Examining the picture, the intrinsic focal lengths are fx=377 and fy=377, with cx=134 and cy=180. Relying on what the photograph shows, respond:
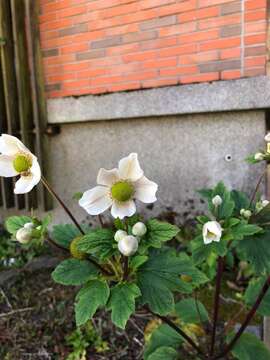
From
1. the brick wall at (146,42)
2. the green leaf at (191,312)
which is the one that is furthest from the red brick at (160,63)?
the green leaf at (191,312)

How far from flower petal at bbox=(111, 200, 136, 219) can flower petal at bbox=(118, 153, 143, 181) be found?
69 millimetres

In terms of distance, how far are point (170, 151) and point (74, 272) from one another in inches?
82.0

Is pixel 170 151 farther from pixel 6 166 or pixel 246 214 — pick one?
pixel 6 166

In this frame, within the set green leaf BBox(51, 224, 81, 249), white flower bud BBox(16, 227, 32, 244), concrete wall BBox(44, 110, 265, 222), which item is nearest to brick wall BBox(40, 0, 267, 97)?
concrete wall BBox(44, 110, 265, 222)

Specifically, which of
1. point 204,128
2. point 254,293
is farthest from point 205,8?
point 254,293

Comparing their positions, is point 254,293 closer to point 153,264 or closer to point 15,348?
point 153,264

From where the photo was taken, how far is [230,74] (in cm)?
266

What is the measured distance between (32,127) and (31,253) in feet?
3.76

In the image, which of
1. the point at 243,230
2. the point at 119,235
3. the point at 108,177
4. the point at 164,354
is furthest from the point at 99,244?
the point at 164,354

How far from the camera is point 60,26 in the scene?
3227 mm

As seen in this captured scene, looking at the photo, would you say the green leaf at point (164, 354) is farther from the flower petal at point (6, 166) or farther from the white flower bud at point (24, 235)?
the flower petal at point (6, 166)

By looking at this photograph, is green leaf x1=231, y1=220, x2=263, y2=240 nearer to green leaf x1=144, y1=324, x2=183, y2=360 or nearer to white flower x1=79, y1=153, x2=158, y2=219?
white flower x1=79, y1=153, x2=158, y2=219

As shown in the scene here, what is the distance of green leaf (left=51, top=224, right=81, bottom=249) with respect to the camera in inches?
48.0

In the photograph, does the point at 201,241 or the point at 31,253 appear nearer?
the point at 201,241
